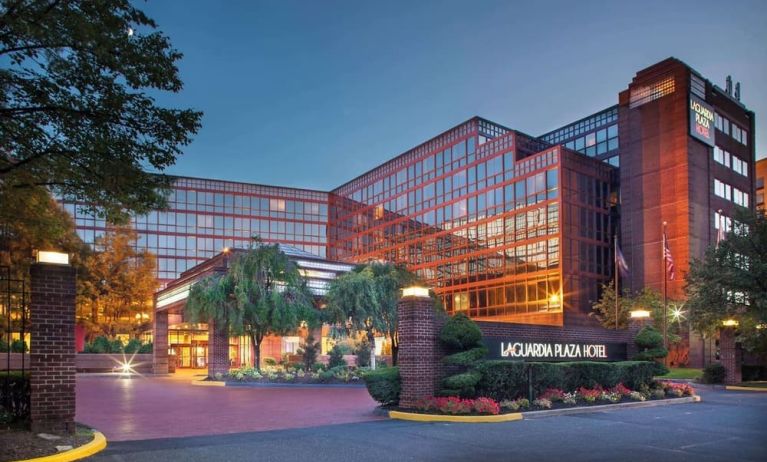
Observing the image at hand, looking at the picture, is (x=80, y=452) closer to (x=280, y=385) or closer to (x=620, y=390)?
(x=620, y=390)

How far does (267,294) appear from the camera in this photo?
31.8m

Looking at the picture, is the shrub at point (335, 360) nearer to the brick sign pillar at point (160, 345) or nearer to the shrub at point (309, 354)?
the shrub at point (309, 354)

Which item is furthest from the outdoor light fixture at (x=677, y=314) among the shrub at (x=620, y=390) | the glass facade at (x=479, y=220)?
the shrub at (x=620, y=390)

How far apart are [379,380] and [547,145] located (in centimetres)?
5100

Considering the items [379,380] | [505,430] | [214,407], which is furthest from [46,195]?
[505,430]

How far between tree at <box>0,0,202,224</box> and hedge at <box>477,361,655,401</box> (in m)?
9.78

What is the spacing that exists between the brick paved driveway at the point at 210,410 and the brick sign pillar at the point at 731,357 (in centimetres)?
1838

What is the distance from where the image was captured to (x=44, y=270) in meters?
12.4

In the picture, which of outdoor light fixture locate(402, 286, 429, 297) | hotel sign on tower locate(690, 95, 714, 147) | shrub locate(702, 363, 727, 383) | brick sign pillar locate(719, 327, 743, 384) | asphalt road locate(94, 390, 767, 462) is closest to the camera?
asphalt road locate(94, 390, 767, 462)

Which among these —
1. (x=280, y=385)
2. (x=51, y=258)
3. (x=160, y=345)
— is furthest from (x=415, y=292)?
(x=160, y=345)

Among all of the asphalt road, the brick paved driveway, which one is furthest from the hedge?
the brick paved driveway

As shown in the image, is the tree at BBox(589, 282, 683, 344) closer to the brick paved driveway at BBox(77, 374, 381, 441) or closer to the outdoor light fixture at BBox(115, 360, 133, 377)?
the brick paved driveway at BBox(77, 374, 381, 441)

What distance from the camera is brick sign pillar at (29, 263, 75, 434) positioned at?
11953 mm

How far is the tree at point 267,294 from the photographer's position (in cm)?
3112
